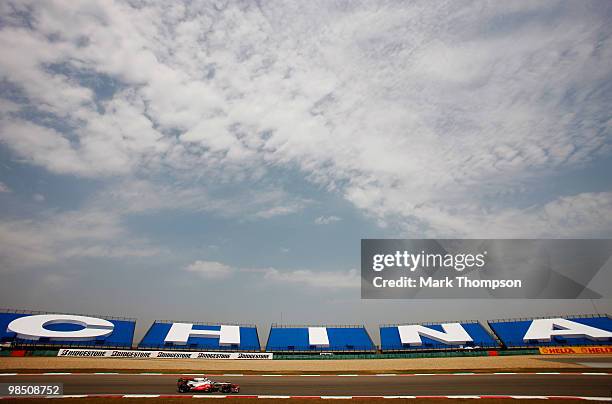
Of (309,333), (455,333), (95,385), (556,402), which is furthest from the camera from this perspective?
(309,333)

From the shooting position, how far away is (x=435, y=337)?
180ft

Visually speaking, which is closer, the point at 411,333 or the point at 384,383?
the point at 384,383

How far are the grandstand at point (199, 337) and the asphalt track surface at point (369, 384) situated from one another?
953 inches

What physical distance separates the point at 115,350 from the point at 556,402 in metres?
49.0

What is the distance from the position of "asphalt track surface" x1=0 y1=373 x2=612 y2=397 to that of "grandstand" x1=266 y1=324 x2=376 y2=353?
27248mm

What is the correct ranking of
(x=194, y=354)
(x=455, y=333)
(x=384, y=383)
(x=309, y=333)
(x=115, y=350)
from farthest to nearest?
1. (x=309, y=333)
2. (x=455, y=333)
3. (x=194, y=354)
4. (x=115, y=350)
5. (x=384, y=383)

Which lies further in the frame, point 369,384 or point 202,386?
point 369,384

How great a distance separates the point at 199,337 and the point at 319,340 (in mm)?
19370

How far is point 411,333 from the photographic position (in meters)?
57.1

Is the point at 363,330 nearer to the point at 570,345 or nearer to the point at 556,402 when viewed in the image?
the point at 570,345

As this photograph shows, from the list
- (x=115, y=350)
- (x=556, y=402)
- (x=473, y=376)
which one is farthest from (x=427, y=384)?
(x=115, y=350)

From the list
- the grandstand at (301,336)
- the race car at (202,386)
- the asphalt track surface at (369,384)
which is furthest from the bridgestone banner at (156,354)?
the race car at (202,386)

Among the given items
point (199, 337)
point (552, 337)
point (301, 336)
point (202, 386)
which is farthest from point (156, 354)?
point (552, 337)

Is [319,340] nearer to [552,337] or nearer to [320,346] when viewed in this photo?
[320,346]
